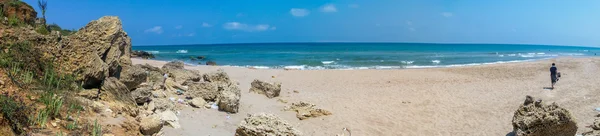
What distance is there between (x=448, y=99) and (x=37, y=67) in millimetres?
11679

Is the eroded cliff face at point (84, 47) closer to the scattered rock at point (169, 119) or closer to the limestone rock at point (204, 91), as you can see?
the scattered rock at point (169, 119)

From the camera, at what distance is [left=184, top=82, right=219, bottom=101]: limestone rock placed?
9096mm

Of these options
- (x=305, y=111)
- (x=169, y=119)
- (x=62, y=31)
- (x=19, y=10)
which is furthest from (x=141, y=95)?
(x=305, y=111)

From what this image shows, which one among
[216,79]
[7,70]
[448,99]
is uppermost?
[7,70]

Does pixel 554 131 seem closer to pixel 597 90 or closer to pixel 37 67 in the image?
pixel 37 67

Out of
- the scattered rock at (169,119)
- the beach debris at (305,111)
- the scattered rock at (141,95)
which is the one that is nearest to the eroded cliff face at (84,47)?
the scattered rock at (141,95)

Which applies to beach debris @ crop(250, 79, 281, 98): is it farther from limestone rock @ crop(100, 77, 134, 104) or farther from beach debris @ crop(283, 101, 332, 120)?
limestone rock @ crop(100, 77, 134, 104)

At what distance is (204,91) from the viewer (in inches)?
368

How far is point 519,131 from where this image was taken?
700cm

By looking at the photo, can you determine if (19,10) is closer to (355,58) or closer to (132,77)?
(132,77)

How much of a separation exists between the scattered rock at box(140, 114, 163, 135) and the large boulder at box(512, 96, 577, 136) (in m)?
6.43

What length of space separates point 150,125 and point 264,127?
5.48 feet

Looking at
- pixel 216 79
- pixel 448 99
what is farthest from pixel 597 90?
pixel 216 79

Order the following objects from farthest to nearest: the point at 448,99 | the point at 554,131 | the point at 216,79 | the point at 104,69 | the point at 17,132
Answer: the point at 448,99, the point at 216,79, the point at 554,131, the point at 104,69, the point at 17,132
